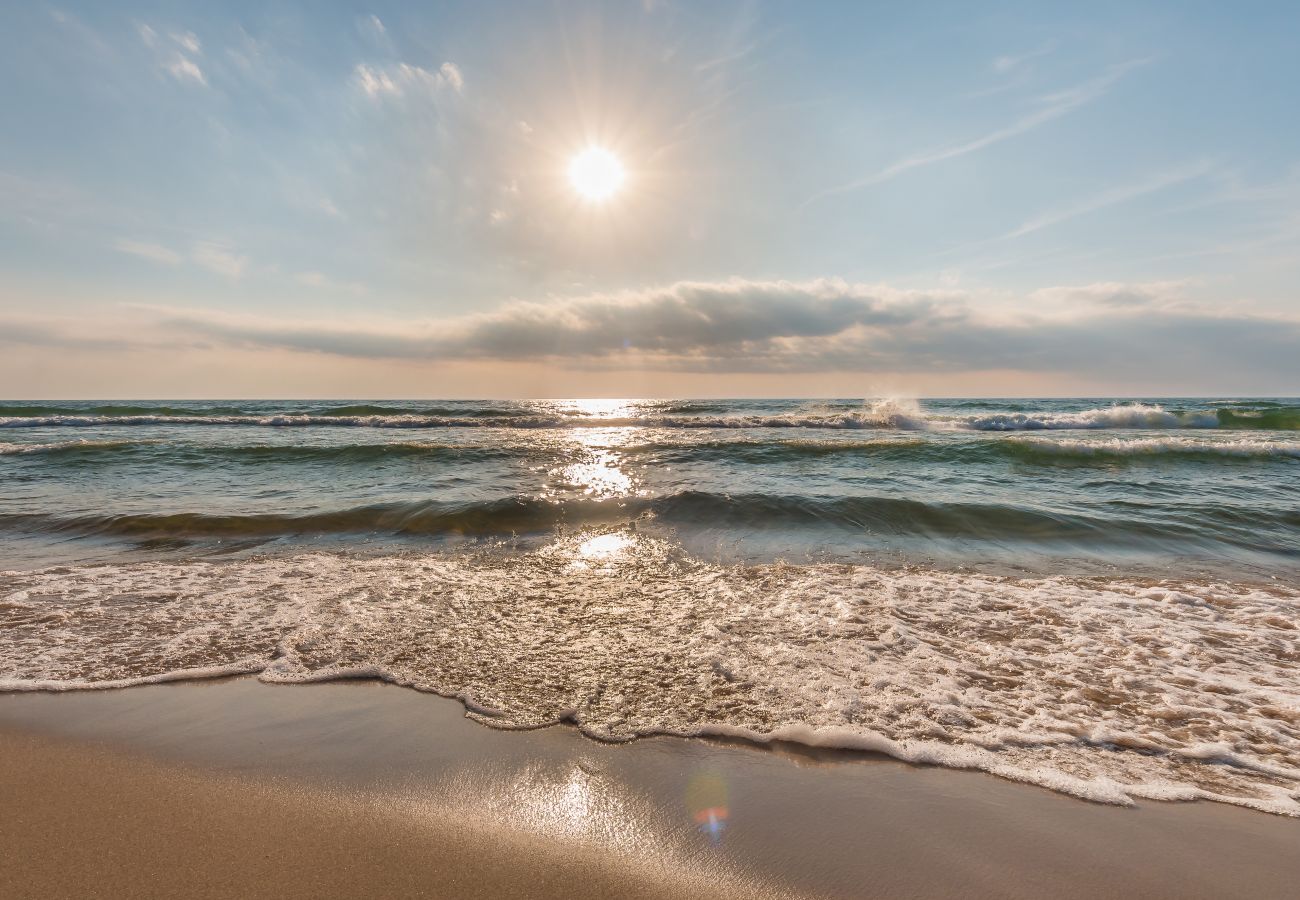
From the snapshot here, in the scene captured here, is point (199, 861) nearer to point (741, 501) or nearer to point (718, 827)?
point (718, 827)

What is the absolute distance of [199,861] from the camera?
218 centimetres

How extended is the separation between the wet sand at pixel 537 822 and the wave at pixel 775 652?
0.75 ft

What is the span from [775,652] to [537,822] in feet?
7.41

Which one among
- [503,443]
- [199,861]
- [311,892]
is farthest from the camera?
[503,443]

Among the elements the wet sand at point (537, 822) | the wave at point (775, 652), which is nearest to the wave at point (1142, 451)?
the wave at point (775, 652)

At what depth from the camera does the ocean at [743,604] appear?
3307mm

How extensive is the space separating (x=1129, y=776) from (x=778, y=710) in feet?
5.83

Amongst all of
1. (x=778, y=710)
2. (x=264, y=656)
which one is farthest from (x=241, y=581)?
(x=778, y=710)

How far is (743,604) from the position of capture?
206 inches

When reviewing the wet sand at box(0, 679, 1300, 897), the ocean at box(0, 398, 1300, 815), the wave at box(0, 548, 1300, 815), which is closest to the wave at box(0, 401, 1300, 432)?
the ocean at box(0, 398, 1300, 815)

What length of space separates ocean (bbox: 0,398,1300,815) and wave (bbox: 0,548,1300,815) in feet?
0.08

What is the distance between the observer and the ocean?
3307mm

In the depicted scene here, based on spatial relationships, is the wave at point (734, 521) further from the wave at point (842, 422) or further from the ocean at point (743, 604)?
the wave at point (842, 422)

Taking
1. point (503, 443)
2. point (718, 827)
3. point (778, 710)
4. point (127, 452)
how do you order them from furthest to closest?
point (503, 443), point (127, 452), point (778, 710), point (718, 827)
